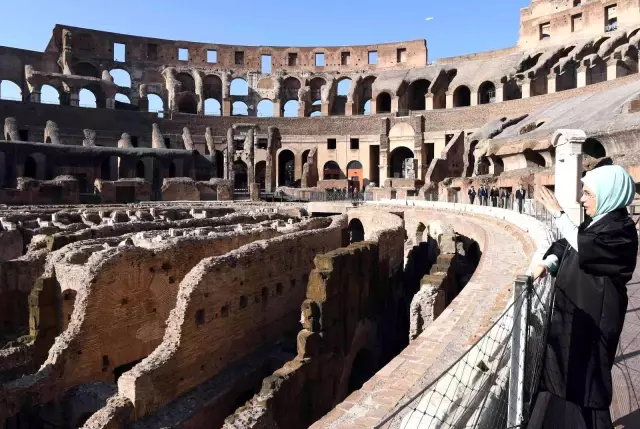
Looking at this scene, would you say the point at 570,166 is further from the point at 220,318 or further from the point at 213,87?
the point at 213,87

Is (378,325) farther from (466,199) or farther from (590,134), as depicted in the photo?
(466,199)

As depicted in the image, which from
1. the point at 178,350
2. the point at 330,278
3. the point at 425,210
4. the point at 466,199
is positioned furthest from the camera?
the point at 466,199

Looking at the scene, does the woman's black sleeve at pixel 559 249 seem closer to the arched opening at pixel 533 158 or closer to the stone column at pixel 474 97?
the arched opening at pixel 533 158

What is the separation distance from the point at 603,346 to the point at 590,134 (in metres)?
17.9

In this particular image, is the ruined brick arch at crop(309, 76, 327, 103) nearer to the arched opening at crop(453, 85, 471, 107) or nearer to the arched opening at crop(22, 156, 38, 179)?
the arched opening at crop(453, 85, 471, 107)

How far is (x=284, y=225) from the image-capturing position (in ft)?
49.7

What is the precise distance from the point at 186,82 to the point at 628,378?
1908 inches

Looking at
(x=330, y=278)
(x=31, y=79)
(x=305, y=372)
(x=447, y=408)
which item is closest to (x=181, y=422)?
(x=305, y=372)

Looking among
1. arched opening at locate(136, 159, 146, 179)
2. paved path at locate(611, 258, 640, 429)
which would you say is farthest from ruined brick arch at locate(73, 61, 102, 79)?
paved path at locate(611, 258, 640, 429)

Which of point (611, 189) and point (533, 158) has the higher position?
point (533, 158)

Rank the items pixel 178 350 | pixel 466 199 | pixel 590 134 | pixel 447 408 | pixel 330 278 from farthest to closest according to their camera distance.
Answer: pixel 466 199 → pixel 590 134 → pixel 330 278 → pixel 178 350 → pixel 447 408

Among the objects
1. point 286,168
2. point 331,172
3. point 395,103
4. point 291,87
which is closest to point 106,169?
point 286,168

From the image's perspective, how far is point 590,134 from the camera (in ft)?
61.5

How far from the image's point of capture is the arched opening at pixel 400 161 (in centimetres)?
4179
